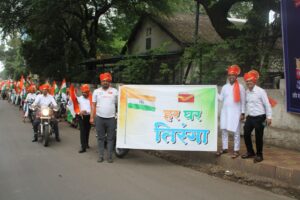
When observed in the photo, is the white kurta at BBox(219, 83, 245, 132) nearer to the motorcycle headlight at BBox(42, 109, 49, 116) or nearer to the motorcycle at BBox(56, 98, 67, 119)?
the motorcycle headlight at BBox(42, 109, 49, 116)

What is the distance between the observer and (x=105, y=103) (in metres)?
10.4

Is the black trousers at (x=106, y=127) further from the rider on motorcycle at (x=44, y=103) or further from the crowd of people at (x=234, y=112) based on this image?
the rider on motorcycle at (x=44, y=103)

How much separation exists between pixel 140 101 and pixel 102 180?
2664 mm

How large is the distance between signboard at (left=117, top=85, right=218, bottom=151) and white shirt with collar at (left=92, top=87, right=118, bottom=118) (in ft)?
0.72

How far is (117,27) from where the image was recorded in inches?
1323

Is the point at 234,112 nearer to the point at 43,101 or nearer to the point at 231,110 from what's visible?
the point at 231,110

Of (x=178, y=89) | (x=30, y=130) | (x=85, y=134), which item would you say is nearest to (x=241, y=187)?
(x=178, y=89)

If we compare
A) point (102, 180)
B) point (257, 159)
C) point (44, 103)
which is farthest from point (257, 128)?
A: point (44, 103)

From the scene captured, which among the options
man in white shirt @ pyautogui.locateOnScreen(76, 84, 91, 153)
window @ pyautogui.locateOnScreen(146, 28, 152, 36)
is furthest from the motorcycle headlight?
window @ pyautogui.locateOnScreen(146, 28, 152, 36)

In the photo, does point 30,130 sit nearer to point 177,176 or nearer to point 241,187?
point 177,176

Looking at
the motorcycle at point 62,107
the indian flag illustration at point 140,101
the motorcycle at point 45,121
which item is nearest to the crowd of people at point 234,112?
the indian flag illustration at point 140,101

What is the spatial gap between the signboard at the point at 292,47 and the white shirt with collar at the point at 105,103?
12.9 ft

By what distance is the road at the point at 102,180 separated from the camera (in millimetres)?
7078

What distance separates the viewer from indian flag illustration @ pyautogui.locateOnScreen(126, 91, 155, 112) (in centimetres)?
1021
